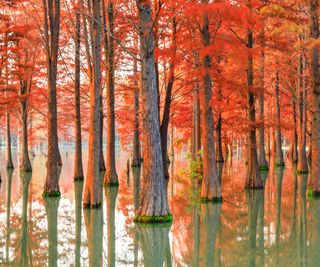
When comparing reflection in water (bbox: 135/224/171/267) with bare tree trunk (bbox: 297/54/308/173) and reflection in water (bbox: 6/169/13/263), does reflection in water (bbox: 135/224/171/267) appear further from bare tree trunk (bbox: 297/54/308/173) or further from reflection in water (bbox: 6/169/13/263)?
bare tree trunk (bbox: 297/54/308/173)

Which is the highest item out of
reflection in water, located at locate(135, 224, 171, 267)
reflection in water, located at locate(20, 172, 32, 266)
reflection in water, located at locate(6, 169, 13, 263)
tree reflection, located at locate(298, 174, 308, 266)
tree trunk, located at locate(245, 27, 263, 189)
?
tree trunk, located at locate(245, 27, 263, 189)

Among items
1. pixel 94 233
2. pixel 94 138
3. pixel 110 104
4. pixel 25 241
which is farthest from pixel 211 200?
pixel 110 104

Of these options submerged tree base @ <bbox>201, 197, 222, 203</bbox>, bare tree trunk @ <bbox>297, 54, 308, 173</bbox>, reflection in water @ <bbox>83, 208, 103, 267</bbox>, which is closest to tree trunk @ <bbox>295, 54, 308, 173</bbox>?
bare tree trunk @ <bbox>297, 54, 308, 173</bbox>

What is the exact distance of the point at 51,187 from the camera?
56.5 feet

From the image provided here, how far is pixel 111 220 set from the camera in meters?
12.5

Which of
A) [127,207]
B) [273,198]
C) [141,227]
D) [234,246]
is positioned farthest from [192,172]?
[234,246]

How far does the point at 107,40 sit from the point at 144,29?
8.39 meters

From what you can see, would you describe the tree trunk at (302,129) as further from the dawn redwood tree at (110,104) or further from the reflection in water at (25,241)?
the reflection in water at (25,241)

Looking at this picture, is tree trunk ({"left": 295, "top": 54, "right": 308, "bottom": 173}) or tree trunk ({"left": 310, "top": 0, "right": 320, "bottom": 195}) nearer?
tree trunk ({"left": 310, "top": 0, "right": 320, "bottom": 195})

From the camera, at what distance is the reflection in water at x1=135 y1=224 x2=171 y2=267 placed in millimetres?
8516

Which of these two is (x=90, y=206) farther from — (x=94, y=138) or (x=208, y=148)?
(x=208, y=148)

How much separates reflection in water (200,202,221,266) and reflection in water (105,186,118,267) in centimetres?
176

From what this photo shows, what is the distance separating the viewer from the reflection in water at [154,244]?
8.52 m

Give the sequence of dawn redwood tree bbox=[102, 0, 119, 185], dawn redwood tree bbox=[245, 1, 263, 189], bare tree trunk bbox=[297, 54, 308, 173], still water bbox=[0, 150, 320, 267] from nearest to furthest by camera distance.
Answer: still water bbox=[0, 150, 320, 267] → dawn redwood tree bbox=[245, 1, 263, 189] → dawn redwood tree bbox=[102, 0, 119, 185] → bare tree trunk bbox=[297, 54, 308, 173]
